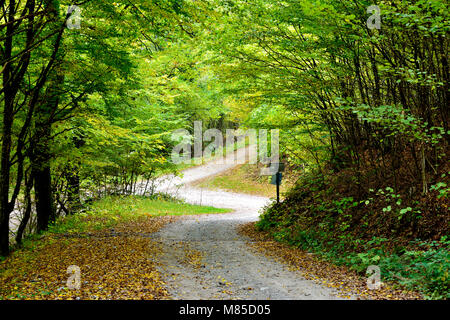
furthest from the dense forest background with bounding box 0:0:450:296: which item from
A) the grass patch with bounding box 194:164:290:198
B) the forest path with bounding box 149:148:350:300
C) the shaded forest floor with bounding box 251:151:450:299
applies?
the grass patch with bounding box 194:164:290:198

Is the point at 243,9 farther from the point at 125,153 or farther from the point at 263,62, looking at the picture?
the point at 125,153

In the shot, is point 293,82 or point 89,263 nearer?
point 89,263

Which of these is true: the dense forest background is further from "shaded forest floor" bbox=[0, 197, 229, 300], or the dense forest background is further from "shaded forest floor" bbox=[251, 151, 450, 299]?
"shaded forest floor" bbox=[0, 197, 229, 300]

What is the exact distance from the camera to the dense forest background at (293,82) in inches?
238

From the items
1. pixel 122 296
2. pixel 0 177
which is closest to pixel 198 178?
pixel 0 177

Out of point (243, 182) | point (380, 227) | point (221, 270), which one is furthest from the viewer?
point (243, 182)

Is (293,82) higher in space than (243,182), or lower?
higher

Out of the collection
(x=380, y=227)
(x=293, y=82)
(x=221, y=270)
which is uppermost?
(x=293, y=82)

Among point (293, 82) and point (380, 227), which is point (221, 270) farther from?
point (293, 82)

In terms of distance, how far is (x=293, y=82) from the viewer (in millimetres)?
8195

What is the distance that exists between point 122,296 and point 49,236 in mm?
5941

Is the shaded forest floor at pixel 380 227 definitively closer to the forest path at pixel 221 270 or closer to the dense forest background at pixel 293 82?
the dense forest background at pixel 293 82

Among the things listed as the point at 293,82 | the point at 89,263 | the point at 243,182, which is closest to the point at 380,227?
the point at 293,82

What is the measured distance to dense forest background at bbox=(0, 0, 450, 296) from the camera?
19.8ft
